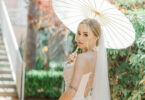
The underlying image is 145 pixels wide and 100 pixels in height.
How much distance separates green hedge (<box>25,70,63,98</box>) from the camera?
1131 centimetres

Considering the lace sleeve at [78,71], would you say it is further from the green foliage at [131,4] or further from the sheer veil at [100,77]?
the green foliage at [131,4]

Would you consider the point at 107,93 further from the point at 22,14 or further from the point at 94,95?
the point at 22,14

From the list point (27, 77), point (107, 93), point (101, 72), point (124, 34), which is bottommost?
point (27, 77)

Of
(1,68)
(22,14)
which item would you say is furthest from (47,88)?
(22,14)

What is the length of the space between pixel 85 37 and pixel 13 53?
7.86 metres

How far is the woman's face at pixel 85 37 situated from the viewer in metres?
3.38

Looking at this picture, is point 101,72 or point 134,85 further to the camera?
point 134,85

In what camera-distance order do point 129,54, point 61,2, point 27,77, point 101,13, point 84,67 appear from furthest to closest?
point 27,77 → point 129,54 → point 61,2 → point 101,13 → point 84,67

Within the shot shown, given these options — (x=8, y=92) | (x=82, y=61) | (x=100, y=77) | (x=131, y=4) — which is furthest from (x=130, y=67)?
(x=8, y=92)

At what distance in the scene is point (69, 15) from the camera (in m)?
4.13

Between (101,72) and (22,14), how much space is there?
14.3m

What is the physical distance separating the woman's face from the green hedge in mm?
8032

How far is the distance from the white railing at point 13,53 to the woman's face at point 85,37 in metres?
5.62

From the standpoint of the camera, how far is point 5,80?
35.4 ft
